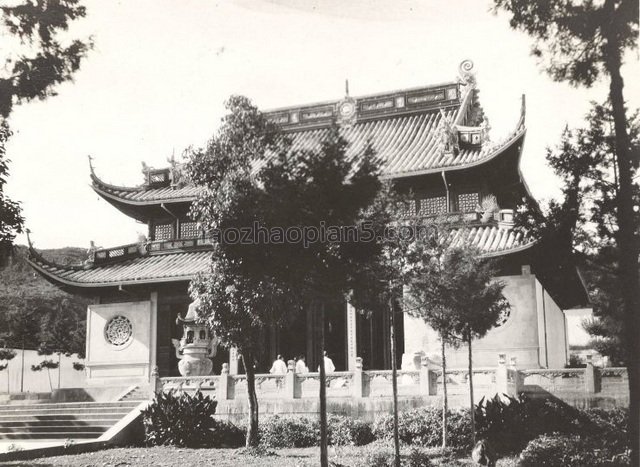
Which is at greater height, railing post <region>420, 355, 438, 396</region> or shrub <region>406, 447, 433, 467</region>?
railing post <region>420, 355, 438, 396</region>

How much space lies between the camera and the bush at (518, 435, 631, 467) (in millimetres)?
11250

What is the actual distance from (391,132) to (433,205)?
16.3ft

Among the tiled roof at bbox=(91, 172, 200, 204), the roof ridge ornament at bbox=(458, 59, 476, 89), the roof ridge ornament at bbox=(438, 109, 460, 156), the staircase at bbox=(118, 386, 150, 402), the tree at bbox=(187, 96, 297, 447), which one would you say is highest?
the roof ridge ornament at bbox=(458, 59, 476, 89)

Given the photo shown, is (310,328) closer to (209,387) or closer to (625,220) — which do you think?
(209,387)

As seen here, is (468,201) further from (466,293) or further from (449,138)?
(466,293)

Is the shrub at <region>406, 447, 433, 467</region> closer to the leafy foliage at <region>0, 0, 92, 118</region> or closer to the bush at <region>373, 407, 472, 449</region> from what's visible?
the bush at <region>373, 407, 472, 449</region>

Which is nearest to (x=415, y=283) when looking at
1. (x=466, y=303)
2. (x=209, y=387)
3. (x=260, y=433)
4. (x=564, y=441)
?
(x=466, y=303)

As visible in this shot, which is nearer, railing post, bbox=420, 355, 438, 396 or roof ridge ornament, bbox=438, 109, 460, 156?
railing post, bbox=420, 355, 438, 396

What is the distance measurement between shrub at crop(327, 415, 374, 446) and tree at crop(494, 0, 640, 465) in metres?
7.34

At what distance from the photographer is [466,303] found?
1512 centimetres

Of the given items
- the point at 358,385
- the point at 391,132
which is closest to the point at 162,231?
the point at 391,132

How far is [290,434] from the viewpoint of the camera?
53.9ft

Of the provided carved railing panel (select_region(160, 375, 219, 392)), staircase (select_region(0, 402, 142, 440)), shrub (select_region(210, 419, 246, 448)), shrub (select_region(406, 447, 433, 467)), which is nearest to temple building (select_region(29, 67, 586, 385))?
carved railing panel (select_region(160, 375, 219, 392))

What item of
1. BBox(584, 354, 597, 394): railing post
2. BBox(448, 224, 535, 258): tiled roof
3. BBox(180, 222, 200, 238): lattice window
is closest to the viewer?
BBox(584, 354, 597, 394): railing post
